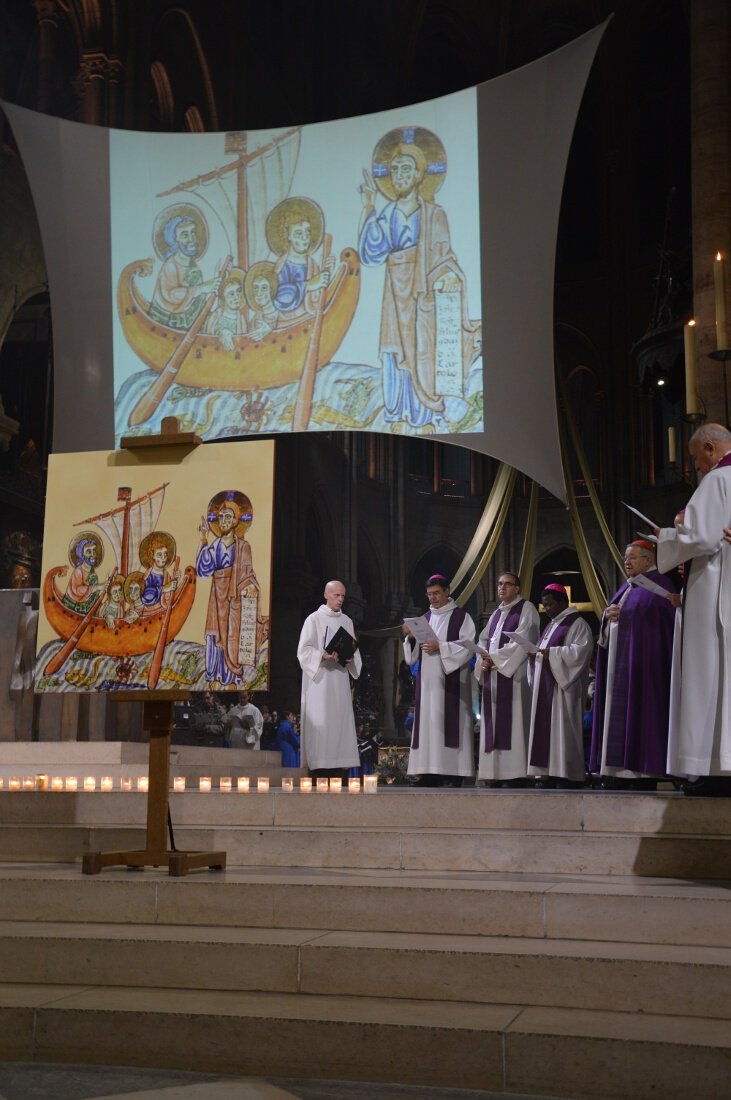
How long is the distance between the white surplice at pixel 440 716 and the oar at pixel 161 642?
181 inches

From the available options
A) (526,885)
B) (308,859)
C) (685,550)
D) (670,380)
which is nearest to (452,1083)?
(526,885)

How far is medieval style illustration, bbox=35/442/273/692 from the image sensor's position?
5201mm

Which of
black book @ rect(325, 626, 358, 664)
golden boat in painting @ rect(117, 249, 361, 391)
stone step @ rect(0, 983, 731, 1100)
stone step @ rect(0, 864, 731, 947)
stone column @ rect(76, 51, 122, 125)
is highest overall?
stone column @ rect(76, 51, 122, 125)

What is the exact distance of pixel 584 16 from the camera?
78.3 ft

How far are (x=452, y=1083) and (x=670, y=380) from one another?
28.4ft

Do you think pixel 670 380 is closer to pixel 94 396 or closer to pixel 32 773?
pixel 94 396

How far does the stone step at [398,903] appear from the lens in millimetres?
4227

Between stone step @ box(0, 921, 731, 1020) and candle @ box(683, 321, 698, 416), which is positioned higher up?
candle @ box(683, 321, 698, 416)

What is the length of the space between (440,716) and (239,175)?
480cm

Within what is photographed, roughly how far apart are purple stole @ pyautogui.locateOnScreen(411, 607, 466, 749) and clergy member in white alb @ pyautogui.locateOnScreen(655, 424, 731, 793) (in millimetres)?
4237

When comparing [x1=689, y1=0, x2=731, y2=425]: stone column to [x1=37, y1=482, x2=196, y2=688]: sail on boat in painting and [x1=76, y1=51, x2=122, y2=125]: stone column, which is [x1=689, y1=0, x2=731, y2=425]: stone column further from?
[x1=76, y1=51, x2=122, y2=125]: stone column

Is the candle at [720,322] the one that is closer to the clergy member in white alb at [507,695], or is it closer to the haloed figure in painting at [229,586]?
the clergy member in white alb at [507,695]

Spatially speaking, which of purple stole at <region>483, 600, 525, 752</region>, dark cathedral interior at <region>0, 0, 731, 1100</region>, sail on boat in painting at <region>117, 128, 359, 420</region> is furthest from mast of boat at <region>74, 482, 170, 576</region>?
purple stole at <region>483, 600, 525, 752</region>

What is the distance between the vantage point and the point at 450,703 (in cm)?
964
